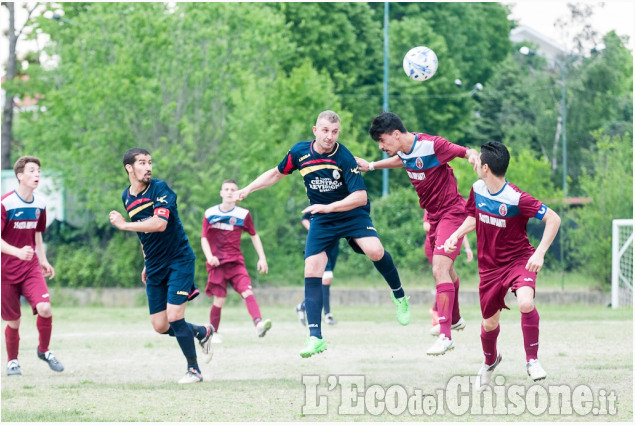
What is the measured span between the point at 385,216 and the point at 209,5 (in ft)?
27.2

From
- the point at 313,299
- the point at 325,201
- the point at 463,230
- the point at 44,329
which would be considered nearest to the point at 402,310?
the point at 313,299

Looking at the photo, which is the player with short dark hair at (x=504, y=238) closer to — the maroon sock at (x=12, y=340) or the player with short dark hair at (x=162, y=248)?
the player with short dark hair at (x=162, y=248)

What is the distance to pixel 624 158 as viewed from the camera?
26344mm

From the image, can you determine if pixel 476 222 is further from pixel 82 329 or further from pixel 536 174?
pixel 536 174

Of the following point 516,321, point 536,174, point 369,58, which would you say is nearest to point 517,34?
point 369,58

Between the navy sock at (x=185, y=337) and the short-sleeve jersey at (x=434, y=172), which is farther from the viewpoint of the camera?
the navy sock at (x=185, y=337)

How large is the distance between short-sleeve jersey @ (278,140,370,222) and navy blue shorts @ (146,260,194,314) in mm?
1603

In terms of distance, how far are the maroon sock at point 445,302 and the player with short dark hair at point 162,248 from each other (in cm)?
259

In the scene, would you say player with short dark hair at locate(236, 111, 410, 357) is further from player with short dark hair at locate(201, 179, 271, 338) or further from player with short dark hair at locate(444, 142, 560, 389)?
player with short dark hair at locate(201, 179, 271, 338)

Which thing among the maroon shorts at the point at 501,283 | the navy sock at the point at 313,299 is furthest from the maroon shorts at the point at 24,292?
the maroon shorts at the point at 501,283

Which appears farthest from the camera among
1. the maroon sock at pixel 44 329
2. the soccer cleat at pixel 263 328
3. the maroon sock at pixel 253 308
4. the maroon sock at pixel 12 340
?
the maroon sock at pixel 253 308

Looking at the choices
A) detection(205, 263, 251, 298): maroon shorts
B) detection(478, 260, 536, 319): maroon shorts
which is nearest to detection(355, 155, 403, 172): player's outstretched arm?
detection(478, 260, 536, 319): maroon shorts

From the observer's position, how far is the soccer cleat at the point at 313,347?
9.45 meters

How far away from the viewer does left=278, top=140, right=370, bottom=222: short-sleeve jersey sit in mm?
9648
